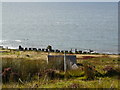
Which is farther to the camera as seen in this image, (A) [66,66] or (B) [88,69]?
(A) [66,66]

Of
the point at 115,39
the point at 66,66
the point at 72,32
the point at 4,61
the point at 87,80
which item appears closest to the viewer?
the point at 87,80

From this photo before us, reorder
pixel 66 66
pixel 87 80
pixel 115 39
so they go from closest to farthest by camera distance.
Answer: pixel 87 80, pixel 66 66, pixel 115 39

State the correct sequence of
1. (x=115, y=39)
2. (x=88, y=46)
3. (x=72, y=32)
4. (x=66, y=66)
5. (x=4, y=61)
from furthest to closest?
(x=72, y=32), (x=115, y=39), (x=88, y=46), (x=66, y=66), (x=4, y=61)

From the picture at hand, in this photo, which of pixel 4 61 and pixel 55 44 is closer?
pixel 4 61

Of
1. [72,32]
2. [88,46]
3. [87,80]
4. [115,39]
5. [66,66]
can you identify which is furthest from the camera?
[72,32]

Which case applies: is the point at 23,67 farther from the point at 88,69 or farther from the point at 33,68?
the point at 88,69

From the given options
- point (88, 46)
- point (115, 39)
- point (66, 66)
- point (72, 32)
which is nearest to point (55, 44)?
point (88, 46)

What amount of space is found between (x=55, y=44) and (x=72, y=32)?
1239 cm

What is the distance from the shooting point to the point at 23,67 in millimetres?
6691

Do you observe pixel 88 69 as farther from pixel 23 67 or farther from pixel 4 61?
pixel 4 61

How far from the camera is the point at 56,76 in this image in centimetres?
688

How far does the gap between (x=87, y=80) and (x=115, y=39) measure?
35.1m

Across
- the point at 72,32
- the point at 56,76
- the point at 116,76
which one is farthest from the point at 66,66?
the point at 72,32

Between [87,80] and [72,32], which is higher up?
[72,32]
